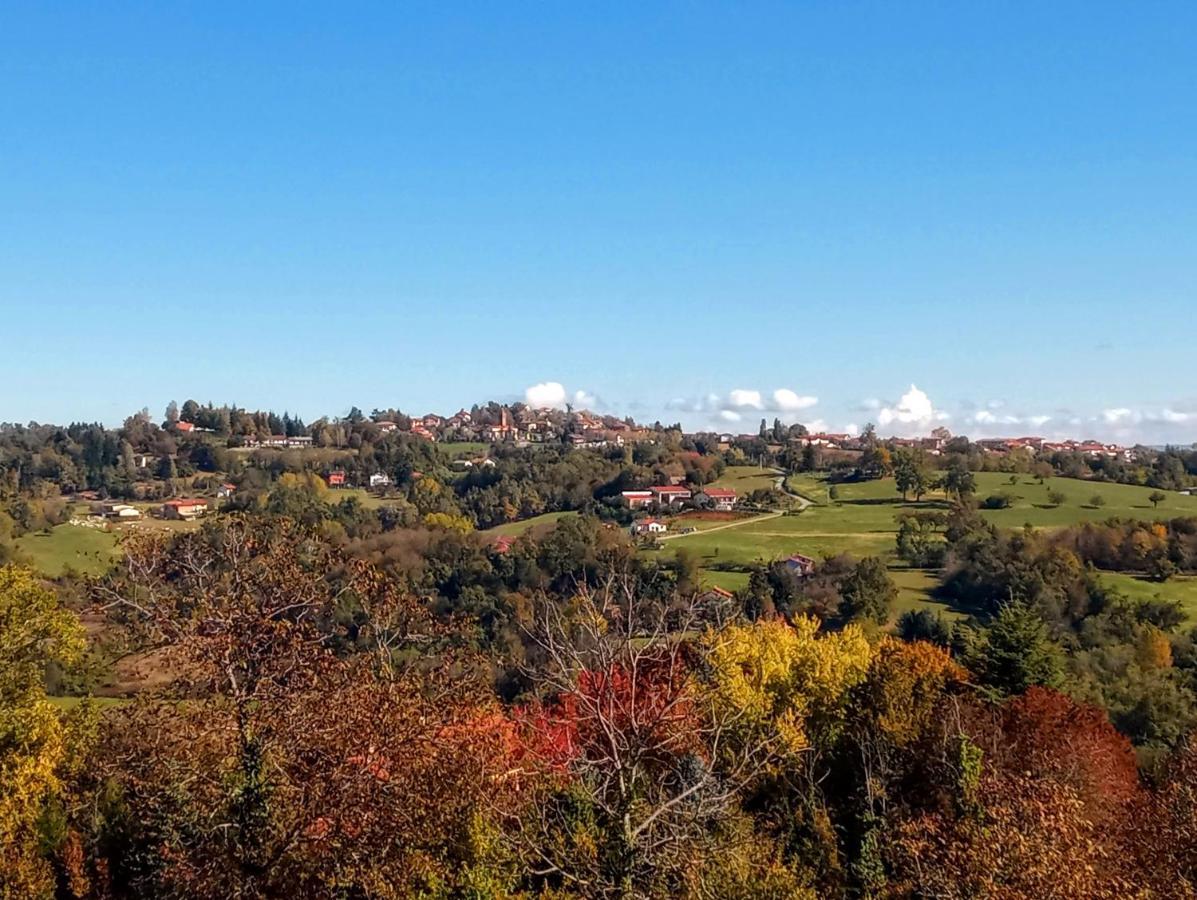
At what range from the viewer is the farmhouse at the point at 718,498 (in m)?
99.3

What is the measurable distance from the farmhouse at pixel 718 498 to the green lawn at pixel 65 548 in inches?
2178

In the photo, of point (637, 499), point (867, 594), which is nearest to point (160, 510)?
point (637, 499)

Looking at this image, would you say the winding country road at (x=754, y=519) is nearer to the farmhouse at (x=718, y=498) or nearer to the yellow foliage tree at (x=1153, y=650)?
the farmhouse at (x=718, y=498)

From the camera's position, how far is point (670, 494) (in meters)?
106

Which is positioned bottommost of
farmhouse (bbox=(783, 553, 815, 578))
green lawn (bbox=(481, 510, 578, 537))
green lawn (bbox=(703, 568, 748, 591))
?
green lawn (bbox=(703, 568, 748, 591))

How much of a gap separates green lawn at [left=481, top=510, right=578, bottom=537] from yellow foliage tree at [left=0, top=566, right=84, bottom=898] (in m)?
71.4

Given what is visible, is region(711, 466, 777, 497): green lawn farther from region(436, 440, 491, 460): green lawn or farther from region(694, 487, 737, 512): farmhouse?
region(436, 440, 491, 460): green lawn

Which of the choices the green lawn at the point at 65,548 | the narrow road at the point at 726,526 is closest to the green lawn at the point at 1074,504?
the narrow road at the point at 726,526

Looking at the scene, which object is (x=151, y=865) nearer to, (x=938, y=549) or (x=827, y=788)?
Answer: (x=827, y=788)

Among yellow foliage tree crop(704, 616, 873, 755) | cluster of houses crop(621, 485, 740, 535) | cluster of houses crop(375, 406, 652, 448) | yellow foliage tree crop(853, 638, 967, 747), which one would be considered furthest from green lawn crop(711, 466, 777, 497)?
yellow foliage tree crop(853, 638, 967, 747)

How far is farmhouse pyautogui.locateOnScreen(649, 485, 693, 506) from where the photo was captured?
10400 centimetres

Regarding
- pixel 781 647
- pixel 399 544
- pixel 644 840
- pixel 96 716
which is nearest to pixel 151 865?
pixel 96 716

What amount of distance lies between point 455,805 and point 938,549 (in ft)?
204

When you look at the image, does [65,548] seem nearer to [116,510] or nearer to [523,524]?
[116,510]
